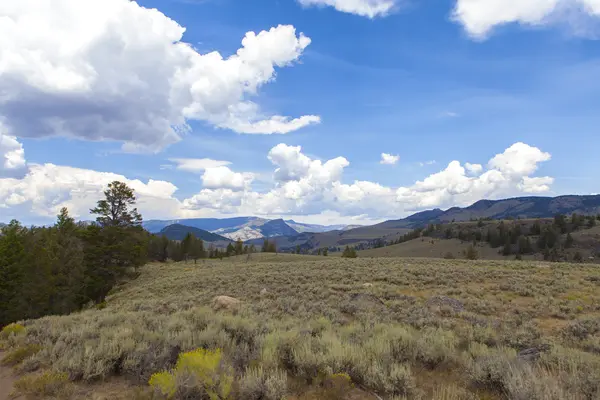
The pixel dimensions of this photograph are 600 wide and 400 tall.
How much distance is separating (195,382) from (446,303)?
13.1 meters

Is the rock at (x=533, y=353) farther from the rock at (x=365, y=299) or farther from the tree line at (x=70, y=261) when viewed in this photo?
the tree line at (x=70, y=261)

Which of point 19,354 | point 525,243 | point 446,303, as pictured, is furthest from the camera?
point 525,243

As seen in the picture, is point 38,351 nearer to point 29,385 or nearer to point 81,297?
point 29,385

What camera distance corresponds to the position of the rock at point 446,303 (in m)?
14.3

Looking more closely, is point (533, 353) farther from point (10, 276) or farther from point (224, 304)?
point (10, 276)

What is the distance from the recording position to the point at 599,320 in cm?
1155

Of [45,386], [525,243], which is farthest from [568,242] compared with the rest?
[45,386]

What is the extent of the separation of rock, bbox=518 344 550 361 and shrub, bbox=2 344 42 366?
10.3 meters

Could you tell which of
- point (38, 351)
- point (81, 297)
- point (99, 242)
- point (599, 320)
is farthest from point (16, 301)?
point (599, 320)

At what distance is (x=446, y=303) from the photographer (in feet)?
48.8

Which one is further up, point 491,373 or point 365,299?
point 491,373

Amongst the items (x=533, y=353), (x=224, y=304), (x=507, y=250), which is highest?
(x=533, y=353)

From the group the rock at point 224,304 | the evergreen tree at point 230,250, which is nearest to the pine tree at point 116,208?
the rock at point 224,304

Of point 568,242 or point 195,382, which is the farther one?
point 568,242
